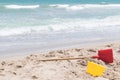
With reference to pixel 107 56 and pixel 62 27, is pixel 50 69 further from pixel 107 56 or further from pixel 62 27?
pixel 62 27

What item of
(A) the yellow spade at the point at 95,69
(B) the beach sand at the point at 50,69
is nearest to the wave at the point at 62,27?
(B) the beach sand at the point at 50,69

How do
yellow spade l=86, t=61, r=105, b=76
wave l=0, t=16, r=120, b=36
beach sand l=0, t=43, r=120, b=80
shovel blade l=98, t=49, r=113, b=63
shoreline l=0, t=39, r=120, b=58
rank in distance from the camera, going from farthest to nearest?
wave l=0, t=16, r=120, b=36
shoreline l=0, t=39, r=120, b=58
shovel blade l=98, t=49, r=113, b=63
yellow spade l=86, t=61, r=105, b=76
beach sand l=0, t=43, r=120, b=80

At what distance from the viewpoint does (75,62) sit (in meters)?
7.76

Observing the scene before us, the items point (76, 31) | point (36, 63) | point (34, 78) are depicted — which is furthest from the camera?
point (76, 31)

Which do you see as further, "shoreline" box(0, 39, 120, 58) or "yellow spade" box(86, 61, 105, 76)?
"shoreline" box(0, 39, 120, 58)

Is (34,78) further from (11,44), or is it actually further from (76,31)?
(76,31)

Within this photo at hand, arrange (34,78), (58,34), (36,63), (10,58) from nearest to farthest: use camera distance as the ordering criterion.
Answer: (34,78), (36,63), (10,58), (58,34)

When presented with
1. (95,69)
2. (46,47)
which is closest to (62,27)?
(46,47)

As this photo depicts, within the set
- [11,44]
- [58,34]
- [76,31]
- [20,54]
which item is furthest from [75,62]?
[76,31]

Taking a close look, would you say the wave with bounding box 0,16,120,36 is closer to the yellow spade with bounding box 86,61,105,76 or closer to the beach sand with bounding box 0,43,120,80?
the beach sand with bounding box 0,43,120,80

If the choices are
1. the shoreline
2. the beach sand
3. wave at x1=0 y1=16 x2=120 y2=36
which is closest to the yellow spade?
the beach sand

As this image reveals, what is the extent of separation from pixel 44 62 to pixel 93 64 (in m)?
1.11

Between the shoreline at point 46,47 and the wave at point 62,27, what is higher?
the wave at point 62,27

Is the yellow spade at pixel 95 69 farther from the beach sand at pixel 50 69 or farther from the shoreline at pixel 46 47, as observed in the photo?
the shoreline at pixel 46 47
